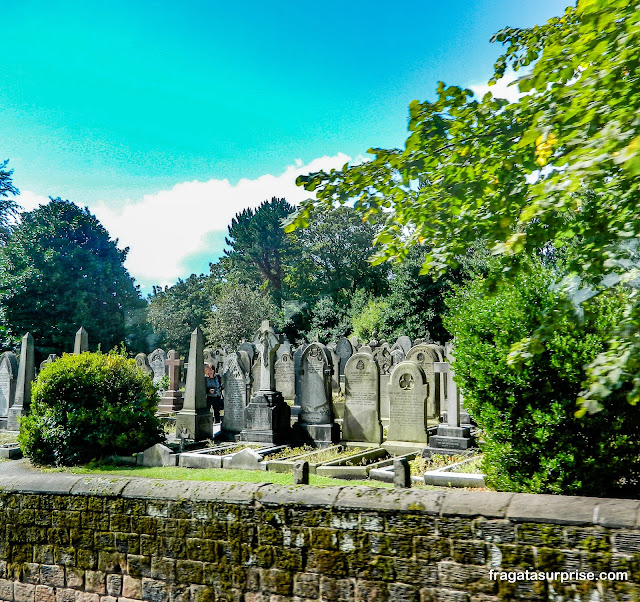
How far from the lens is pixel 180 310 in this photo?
51875mm

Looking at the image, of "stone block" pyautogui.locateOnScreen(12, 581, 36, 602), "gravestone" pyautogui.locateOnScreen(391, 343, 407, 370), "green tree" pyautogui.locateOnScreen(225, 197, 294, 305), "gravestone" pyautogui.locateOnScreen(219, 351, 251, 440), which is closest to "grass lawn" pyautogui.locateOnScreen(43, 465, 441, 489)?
"gravestone" pyautogui.locateOnScreen(219, 351, 251, 440)

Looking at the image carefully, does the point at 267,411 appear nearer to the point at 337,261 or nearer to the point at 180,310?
the point at 337,261

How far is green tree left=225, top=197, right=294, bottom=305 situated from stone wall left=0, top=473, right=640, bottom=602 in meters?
51.5

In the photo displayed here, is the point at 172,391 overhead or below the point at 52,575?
overhead

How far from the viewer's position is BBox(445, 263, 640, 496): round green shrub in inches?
202

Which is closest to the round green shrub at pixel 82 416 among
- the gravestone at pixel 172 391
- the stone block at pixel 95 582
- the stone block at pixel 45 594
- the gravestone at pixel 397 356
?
the stone block at pixel 45 594

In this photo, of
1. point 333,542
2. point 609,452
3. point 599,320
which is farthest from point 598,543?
point 599,320

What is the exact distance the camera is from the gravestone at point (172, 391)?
1853cm

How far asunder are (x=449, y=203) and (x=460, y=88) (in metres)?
0.97

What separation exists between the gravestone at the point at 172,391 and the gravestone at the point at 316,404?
6964mm

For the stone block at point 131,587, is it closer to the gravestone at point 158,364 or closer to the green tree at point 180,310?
the gravestone at point 158,364

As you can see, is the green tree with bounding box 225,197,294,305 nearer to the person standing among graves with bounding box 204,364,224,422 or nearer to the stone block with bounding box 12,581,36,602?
the person standing among graves with bounding box 204,364,224,422

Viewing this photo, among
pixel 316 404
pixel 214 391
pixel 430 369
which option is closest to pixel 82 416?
pixel 316 404

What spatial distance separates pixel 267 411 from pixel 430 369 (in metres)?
5.82
